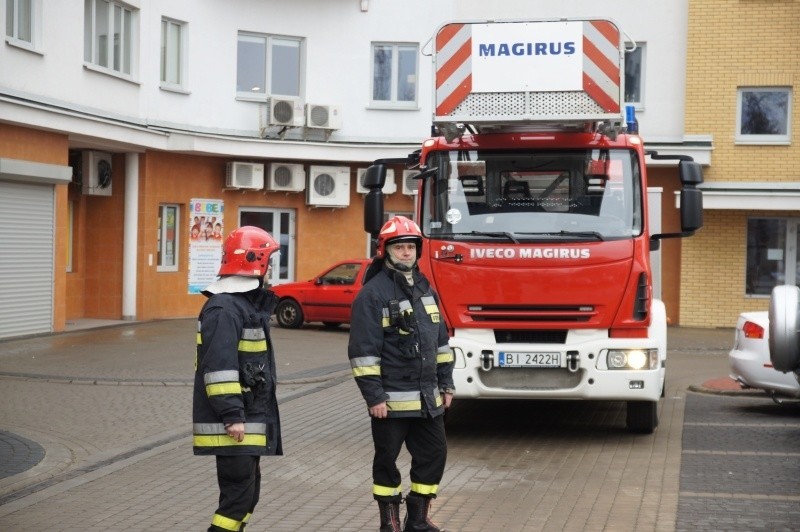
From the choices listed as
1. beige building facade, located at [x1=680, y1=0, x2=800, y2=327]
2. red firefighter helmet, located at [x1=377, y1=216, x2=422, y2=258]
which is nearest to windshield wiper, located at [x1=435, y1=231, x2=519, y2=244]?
red firefighter helmet, located at [x1=377, y1=216, x2=422, y2=258]

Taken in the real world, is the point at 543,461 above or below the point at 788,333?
below

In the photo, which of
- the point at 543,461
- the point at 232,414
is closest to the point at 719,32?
the point at 543,461

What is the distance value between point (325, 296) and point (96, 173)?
17.1ft

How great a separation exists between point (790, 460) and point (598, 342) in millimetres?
1866

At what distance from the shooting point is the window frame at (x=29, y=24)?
19312mm

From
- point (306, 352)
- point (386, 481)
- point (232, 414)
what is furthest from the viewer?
point (306, 352)

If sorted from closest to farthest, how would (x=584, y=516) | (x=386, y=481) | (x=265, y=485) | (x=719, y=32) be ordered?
(x=386, y=481), (x=584, y=516), (x=265, y=485), (x=719, y=32)

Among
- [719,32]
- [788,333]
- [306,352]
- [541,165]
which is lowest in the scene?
[306,352]

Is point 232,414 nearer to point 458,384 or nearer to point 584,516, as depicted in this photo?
point 584,516

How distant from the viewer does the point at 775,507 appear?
8180mm

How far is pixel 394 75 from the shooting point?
27.7 meters

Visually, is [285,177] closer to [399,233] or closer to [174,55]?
[174,55]

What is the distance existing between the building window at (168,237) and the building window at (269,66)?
3.05 meters

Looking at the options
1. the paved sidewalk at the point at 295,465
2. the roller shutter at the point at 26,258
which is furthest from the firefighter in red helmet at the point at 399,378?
the roller shutter at the point at 26,258
